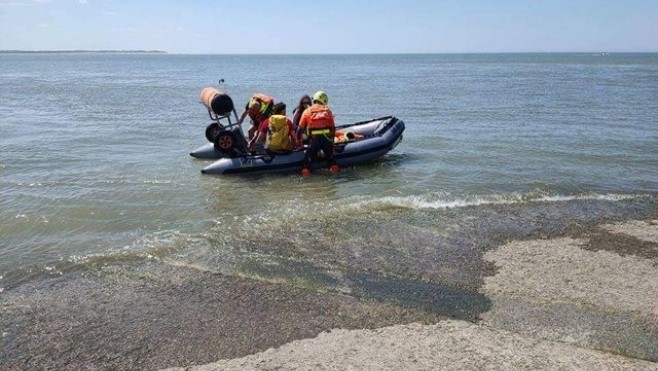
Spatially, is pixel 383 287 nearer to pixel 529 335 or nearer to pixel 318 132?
pixel 529 335

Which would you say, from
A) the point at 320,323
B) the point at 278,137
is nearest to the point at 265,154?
the point at 278,137

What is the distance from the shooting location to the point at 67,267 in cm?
580

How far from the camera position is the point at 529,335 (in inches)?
165

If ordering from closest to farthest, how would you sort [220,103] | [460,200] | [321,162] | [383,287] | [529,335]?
1. [529,335]
2. [383,287]
3. [460,200]
4. [220,103]
5. [321,162]

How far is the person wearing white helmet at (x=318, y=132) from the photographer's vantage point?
10.1 meters

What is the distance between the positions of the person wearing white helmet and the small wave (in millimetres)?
2316

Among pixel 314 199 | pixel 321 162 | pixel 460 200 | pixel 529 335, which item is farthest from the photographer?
pixel 321 162

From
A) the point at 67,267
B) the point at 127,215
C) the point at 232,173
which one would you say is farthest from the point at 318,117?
the point at 67,267

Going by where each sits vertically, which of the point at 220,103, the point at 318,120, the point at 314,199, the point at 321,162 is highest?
the point at 220,103

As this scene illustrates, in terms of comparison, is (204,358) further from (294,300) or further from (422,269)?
(422,269)

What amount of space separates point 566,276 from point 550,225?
1.86m

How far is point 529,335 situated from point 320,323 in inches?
62.6

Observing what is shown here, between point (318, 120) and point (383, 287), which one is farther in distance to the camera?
point (318, 120)

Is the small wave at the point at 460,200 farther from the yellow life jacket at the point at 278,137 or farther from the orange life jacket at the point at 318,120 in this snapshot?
the yellow life jacket at the point at 278,137
